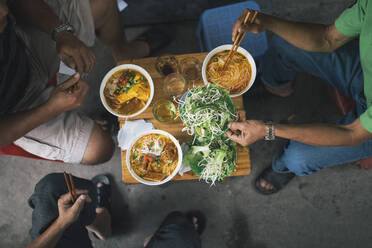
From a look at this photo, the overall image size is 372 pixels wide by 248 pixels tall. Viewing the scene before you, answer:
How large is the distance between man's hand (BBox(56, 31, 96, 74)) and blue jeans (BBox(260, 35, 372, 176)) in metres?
1.84

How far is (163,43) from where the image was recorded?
3428 millimetres

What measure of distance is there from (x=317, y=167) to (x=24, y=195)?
3624 millimetres

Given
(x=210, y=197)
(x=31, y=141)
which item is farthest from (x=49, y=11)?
(x=210, y=197)

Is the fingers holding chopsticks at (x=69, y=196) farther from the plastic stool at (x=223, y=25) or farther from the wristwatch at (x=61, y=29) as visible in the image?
the plastic stool at (x=223, y=25)

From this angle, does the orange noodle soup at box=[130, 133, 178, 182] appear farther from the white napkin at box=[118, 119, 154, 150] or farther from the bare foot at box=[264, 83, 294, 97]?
the bare foot at box=[264, 83, 294, 97]

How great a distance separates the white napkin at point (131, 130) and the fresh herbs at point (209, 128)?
46cm

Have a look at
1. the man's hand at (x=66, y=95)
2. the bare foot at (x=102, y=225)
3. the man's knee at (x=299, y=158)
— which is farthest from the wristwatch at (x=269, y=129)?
the bare foot at (x=102, y=225)

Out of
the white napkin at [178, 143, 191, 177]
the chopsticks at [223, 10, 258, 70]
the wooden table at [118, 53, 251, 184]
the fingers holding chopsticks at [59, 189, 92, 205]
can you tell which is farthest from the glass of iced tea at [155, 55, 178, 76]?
the fingers holding chopsticks at [59, 189, 92, 205]

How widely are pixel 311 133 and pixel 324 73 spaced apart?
0.80m

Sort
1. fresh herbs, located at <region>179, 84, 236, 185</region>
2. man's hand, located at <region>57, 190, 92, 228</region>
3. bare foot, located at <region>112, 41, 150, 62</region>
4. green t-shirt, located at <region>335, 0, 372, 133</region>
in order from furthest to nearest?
1. bare foot, located at <region>112, 41, 150, 62</region>
2. man's hand, located at <region>57, 190, 92, 228</region>
3. green t-shirt, located at <region>335, 0, 372, 133</region>
4. fresh herbs, located at <region>179, 84, 236, 185</region>

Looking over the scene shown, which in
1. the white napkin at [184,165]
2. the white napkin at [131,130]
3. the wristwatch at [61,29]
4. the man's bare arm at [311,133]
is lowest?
the white napkin at [184,165]

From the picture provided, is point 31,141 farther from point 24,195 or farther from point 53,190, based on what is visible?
point 24,195

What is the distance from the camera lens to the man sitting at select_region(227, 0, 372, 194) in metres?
1.87

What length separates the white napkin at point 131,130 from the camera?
2090mm
